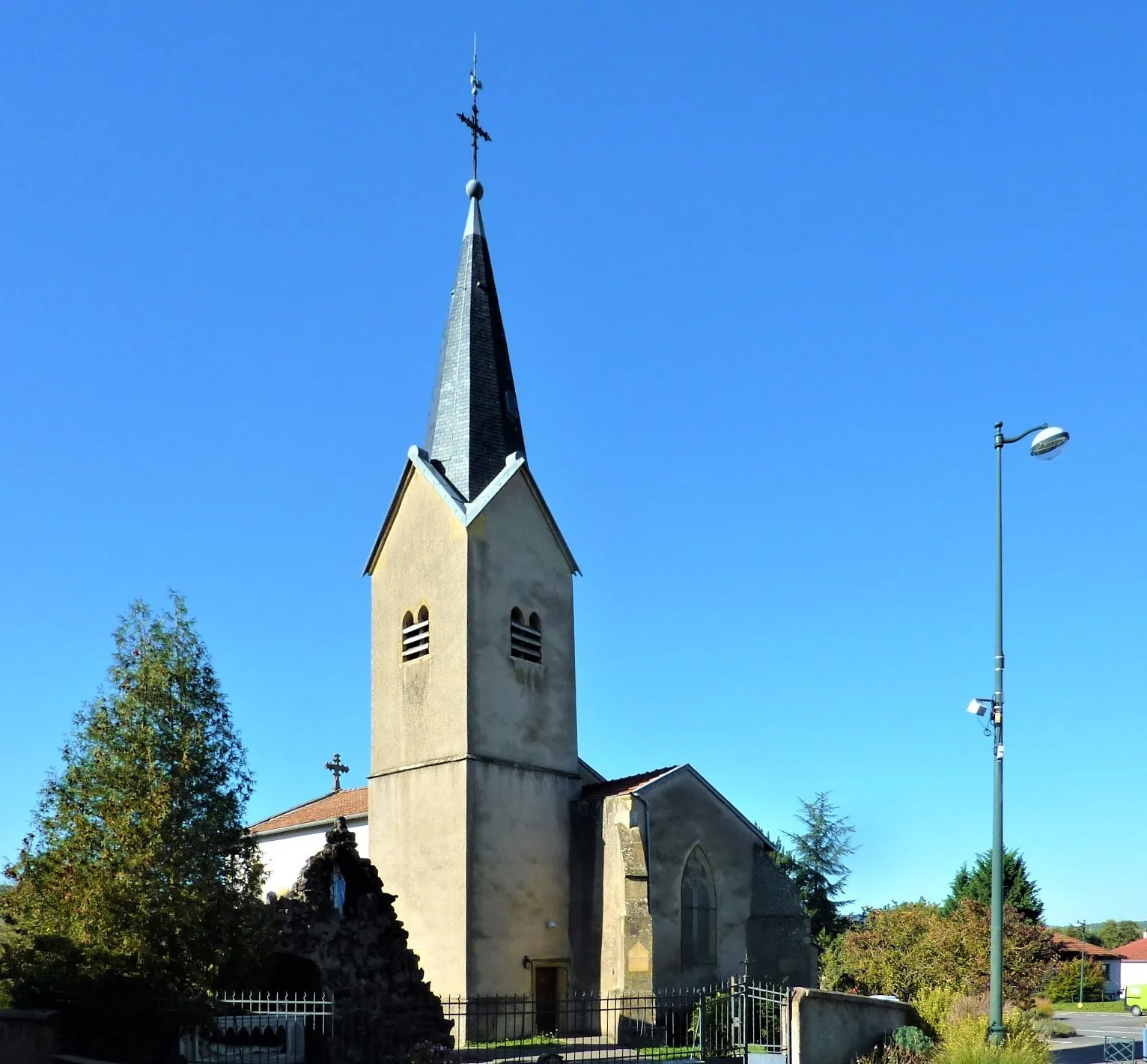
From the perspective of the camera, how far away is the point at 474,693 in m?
28.4

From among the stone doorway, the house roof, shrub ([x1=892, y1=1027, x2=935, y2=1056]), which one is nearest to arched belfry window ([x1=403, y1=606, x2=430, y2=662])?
the stone doorway

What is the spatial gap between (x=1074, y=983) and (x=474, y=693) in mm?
50697

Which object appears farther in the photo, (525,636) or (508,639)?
(525,636)

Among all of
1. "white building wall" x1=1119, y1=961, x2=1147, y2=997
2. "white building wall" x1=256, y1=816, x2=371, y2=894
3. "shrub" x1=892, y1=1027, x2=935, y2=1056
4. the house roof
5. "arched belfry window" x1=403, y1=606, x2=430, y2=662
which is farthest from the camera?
"white building wall" x1=1119, y1=961, x2=1147, y2=997

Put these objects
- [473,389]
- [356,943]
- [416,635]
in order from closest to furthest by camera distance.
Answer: [356,943]
[416,635]
[473,389]

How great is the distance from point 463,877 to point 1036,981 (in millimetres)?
17584

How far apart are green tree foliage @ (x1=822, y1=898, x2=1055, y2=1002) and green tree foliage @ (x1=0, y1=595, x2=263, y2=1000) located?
740 inches

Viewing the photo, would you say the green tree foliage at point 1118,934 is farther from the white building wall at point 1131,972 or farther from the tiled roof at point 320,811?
the tiled roof at point 320,811

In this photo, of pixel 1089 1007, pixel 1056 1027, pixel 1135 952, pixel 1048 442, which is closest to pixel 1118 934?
pixel 1135 952

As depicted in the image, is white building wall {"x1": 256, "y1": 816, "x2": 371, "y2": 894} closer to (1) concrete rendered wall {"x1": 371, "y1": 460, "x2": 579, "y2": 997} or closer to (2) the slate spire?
(1) concrete rendered wall {"x1": 371, "y1": 460, "x2": 579, "y2": 997}

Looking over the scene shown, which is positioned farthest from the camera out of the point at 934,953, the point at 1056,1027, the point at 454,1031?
the point at 1056,1027

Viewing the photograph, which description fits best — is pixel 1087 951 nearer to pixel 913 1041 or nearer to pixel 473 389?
pixel 913 1041

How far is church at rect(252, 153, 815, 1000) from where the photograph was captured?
90.4 feet

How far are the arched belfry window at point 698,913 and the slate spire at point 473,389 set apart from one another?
406 inches
